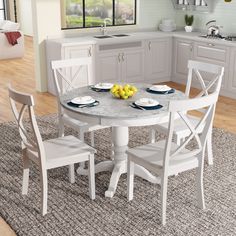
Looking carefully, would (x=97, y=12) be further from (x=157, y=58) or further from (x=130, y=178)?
(x=130, y=178)

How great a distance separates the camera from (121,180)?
148 inches

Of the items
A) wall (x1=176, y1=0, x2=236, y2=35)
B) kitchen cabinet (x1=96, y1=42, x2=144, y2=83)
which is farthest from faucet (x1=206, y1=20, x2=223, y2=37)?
kitchen cabinet (x1=96, y1=42, x2=144, y2=83)

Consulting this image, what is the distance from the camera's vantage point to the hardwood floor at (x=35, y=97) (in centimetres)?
531

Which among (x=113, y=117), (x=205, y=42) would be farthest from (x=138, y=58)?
(x=113, y=117)

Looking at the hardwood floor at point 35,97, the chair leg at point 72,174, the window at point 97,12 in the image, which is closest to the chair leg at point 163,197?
the chair leg at point 72,174

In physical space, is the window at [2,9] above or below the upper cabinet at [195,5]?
below

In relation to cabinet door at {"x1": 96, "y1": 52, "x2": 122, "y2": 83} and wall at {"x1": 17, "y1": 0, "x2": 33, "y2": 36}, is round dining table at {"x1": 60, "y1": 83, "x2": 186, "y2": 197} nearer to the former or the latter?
cabinet door at {"x1": 96, "y1": 52, "x2": 122, "y2": 83}

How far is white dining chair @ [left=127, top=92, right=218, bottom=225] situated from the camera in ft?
9.39

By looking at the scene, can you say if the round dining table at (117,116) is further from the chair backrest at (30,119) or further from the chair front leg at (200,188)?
the chair front leg at (200,188)

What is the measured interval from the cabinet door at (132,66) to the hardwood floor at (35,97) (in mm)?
644

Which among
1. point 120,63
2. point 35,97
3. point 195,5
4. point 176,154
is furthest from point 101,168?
point 195,5

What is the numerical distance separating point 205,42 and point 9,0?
7.81 m

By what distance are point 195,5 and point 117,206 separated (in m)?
4.79

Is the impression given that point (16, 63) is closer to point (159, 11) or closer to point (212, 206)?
point (159, 11)
